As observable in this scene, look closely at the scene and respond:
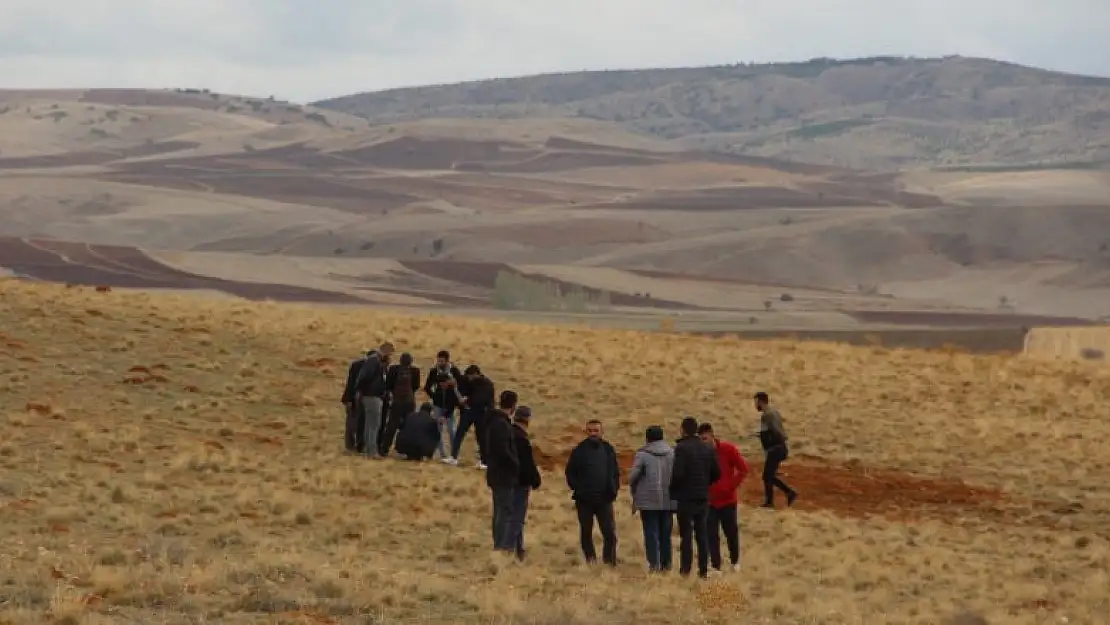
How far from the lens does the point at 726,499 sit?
1778 cm

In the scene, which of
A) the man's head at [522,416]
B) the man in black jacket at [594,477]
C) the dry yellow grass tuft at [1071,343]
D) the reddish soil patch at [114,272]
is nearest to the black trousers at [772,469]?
the man in black jacket at [594,477]

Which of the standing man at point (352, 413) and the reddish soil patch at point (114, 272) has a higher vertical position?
the standing man at point (352, 413)

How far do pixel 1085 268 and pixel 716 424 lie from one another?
11483cm

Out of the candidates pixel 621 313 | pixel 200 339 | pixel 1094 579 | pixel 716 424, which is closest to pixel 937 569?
pixel 1094 579

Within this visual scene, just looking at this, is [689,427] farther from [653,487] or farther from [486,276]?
[486,276]

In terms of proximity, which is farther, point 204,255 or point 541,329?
point 204,255

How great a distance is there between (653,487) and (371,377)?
322 inches

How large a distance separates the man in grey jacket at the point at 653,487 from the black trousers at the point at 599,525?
329 mm

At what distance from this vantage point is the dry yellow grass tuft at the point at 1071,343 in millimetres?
→ 63906

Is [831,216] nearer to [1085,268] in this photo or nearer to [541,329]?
[1085,268]

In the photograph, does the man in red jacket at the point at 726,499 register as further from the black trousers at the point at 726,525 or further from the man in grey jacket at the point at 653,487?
the man in grey jacket at the point at 653,487

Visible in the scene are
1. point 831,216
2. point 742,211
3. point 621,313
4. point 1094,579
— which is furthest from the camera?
point 742,211

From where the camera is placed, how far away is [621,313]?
97750 mm

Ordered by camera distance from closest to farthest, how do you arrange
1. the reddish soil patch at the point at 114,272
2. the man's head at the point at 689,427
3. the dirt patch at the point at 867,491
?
1. the man's head at the point at 689,427
2. the dirt patch at the point at 867,491
3. the reddish soil patch at the point at 114,272
